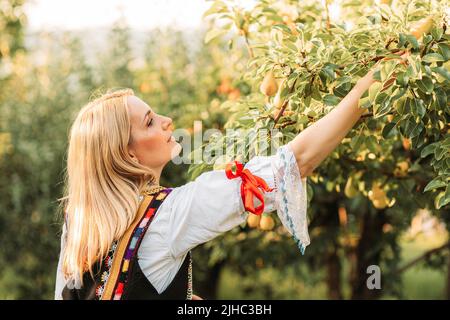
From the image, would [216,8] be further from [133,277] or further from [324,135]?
[133,277]

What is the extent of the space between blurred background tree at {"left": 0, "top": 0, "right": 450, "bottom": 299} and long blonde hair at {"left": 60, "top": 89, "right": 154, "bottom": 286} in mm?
370

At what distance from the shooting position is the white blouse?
142 cm

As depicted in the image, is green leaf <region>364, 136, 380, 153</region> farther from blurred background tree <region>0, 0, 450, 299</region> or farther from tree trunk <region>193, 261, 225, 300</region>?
tree trunk <region>193, 261, 225, 300</region>

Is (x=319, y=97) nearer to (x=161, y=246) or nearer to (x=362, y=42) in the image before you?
(x=362, y=42)

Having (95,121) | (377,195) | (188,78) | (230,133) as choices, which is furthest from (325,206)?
(95,121)

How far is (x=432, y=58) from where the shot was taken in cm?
153

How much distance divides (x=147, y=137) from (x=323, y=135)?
49cm

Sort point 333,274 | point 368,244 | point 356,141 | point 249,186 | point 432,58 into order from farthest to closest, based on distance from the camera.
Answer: point 333,274 < point 368,244 < point 356,141 < point 432,58 < point 249,186

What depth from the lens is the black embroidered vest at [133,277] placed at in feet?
4.85
